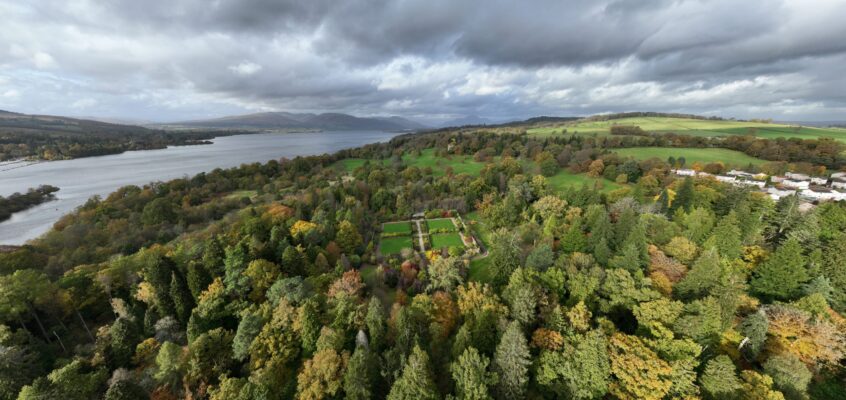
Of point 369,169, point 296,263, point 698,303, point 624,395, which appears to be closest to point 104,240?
point 296,263

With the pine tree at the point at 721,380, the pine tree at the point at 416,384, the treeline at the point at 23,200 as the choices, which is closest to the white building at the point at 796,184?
the pine tree at the point at 721,380

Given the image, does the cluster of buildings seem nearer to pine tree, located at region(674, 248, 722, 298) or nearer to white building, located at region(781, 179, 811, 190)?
white building, located at region(781, 179, 811, 190)

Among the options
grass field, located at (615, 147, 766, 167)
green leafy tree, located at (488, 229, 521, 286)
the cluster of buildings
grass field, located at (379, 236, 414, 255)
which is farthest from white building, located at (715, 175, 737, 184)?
grass field, located at (379, 236, 414, 255)

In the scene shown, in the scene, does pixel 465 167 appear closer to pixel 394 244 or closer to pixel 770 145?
pixel 394 244

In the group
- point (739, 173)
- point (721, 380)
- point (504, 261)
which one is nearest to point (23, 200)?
point (504, 261)

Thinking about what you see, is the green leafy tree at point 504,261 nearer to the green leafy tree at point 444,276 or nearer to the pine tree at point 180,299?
the green leafy tree at point 444,276

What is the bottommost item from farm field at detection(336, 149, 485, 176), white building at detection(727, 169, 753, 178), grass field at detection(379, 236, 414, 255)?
grass field at detection(379, 236, 414, 255)
